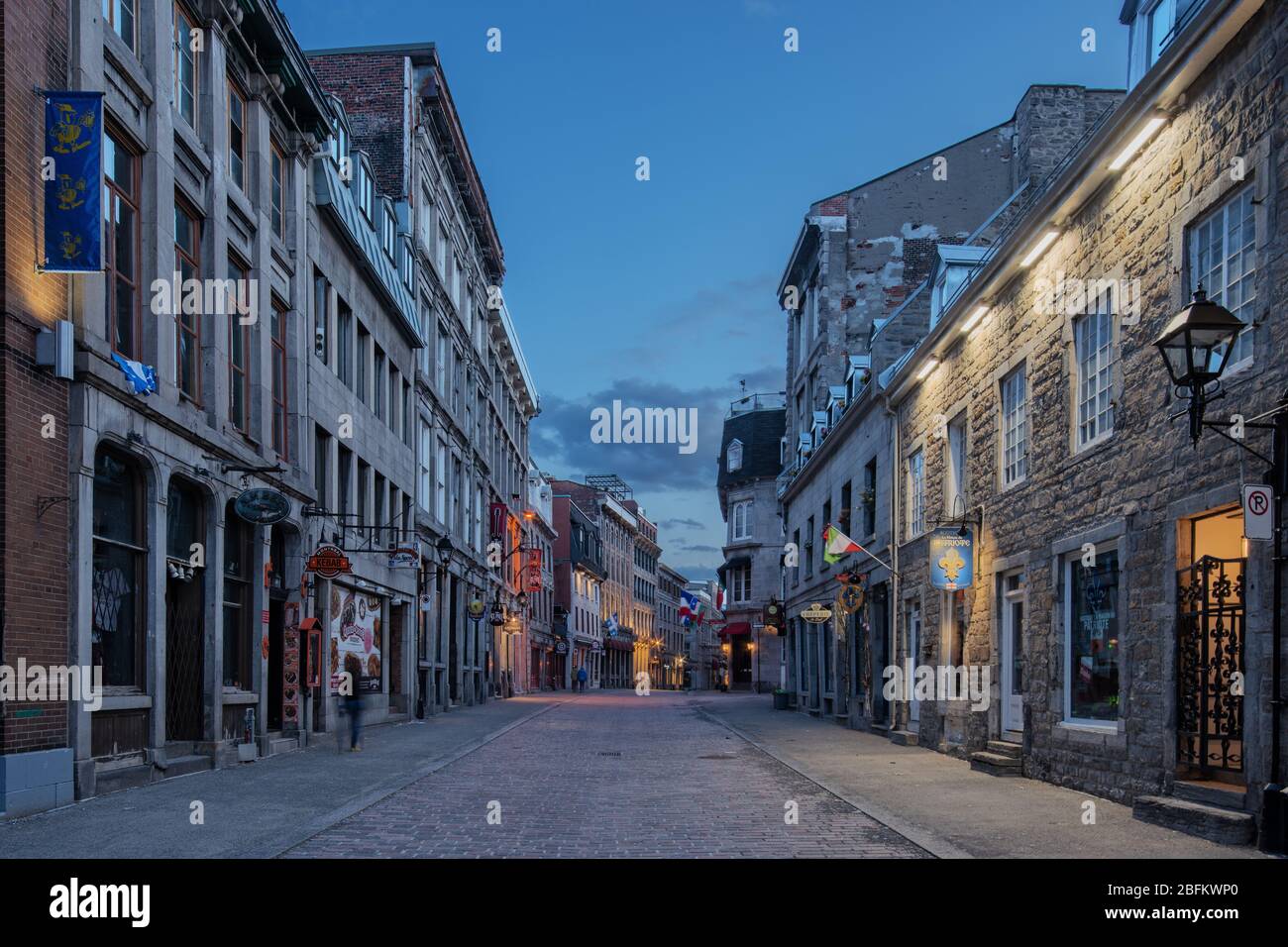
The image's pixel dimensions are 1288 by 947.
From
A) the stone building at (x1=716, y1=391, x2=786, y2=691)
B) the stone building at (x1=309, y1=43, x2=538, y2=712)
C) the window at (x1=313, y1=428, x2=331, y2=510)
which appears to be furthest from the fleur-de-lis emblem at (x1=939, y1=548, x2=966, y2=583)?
the stone building at (x1=716, y1=391, x2=786, y2=691)

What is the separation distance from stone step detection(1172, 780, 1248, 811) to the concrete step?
450cm

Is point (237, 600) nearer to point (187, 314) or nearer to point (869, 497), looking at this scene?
point (187, 314)

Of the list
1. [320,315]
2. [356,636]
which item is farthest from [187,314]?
[356,636]

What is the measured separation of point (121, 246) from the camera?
13891mm

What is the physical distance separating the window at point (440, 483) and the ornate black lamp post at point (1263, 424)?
27.9 meters

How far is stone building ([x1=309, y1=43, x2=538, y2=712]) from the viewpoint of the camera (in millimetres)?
31812

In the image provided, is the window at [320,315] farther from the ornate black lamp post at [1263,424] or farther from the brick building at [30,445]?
the ornate black lamp post at [1263,424]

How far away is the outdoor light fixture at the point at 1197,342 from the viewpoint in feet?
30.0

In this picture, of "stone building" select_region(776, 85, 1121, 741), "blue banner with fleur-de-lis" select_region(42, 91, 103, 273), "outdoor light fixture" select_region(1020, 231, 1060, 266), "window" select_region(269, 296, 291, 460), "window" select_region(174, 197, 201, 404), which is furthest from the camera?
"stone building" select_region(776, 85, 1121, 741)

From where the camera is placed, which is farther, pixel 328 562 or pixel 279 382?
pixel 279 382

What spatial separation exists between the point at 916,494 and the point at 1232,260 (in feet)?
41.7

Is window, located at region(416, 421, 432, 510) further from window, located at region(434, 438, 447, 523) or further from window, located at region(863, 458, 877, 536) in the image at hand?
window, located at region(863, 458, 877, 536)
